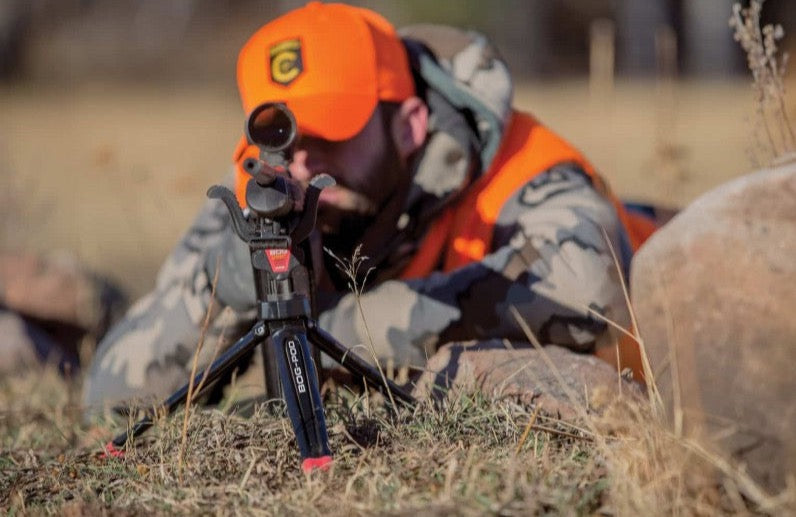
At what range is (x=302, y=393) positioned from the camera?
2602mm

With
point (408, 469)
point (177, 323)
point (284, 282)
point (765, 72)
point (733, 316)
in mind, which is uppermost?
point (765, 72)

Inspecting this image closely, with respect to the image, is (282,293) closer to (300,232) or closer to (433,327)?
(300,232)

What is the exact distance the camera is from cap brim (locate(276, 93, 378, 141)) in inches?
131

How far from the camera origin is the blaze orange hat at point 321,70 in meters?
3.33

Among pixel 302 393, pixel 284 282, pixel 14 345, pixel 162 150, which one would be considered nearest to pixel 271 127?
pixel 284 282

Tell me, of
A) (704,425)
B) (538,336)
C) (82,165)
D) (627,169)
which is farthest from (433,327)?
(82,165)

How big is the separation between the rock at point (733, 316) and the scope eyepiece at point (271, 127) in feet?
2.77

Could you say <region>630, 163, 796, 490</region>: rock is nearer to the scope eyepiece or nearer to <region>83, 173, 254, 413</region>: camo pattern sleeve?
the scope eyepiece

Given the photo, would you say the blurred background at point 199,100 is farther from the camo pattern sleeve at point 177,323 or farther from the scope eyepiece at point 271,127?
the scope eyepiece at point 271,127

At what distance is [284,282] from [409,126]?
1.22 meters

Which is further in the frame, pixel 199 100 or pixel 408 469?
pixel 199 100

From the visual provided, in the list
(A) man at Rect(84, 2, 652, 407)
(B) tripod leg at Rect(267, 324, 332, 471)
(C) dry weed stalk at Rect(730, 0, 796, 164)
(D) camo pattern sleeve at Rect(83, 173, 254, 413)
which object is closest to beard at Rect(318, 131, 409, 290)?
(A) man at Rect(84, 2, 652, 407)

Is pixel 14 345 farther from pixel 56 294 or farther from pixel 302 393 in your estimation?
pixel 302 393

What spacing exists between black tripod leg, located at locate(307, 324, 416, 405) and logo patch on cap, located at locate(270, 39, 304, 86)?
0.85 meters
